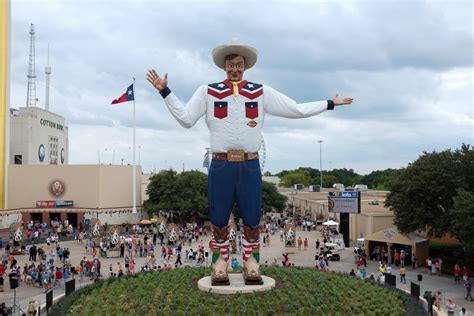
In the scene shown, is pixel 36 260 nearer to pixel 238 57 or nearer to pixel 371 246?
pixel 371 246

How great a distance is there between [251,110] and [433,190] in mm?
16102

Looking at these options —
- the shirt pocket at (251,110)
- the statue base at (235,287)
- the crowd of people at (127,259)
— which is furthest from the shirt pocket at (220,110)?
the crowd of people at (127,259)

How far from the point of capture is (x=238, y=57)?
1245 cm

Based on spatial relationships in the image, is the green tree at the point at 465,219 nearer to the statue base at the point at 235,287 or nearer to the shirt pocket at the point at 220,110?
the statue base at the point at 235,287

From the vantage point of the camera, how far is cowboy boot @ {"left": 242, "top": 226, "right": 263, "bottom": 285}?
1231 centimetres

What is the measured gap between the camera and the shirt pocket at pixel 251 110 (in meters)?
12.2

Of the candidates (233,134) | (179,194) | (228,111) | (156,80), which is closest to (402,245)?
(233,134)

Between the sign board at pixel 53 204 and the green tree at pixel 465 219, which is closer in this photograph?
the green tree at pixel 465 219

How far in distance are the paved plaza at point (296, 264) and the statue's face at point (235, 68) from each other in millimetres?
11311

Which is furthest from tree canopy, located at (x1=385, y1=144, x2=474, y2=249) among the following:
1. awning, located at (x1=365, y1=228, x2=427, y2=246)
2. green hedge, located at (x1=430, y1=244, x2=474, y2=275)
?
green hedge, located at (x1=430, y1=244, x2=474, y2=275)

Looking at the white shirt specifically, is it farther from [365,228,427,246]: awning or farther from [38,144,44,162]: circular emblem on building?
[38,144,44,162]: circular emblem on building

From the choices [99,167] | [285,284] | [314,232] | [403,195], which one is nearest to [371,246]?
[403,195]

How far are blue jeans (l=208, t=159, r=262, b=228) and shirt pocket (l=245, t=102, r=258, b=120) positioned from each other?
1.08 meters

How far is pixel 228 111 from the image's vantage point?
39.8 feet
